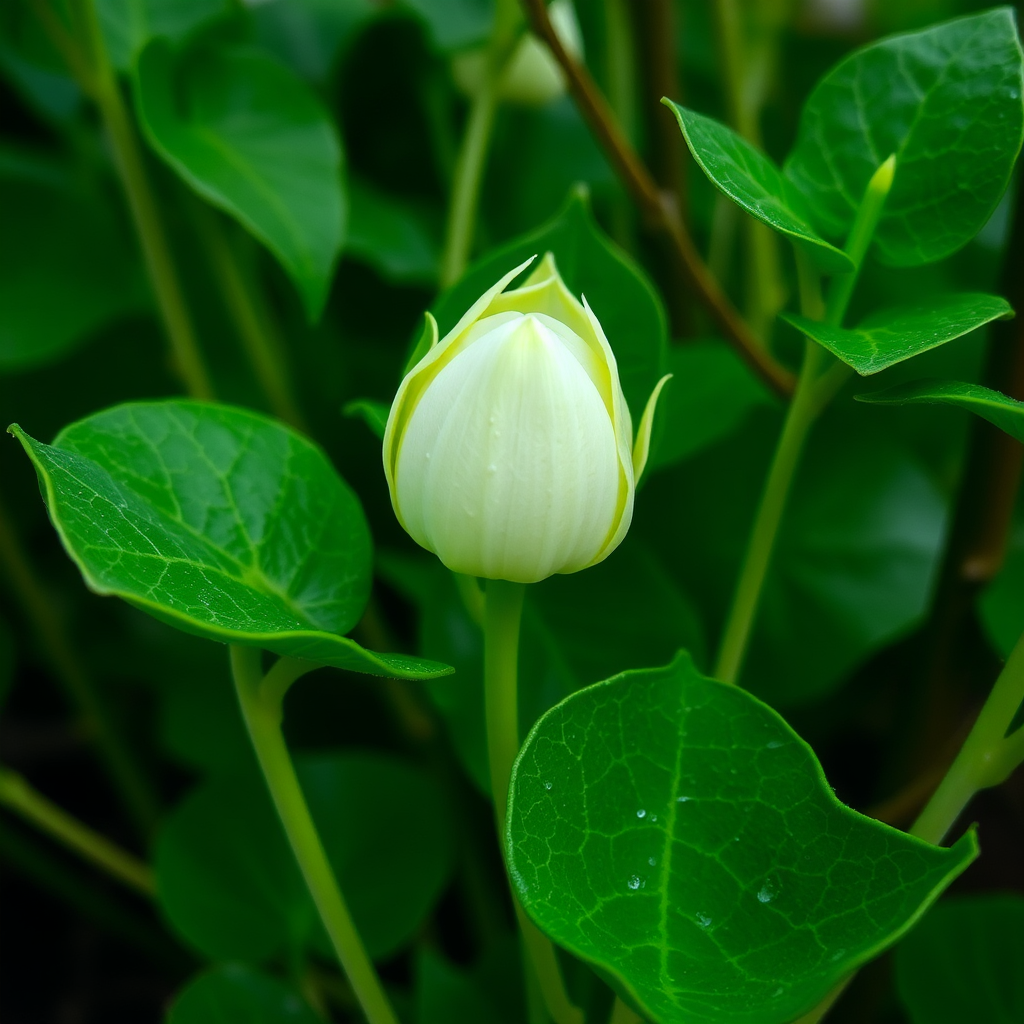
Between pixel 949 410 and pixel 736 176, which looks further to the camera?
pixel 949 410

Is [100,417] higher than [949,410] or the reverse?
higher

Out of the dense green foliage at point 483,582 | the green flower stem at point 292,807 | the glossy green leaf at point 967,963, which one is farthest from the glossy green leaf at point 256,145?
the glossy green leaf at point 967,963

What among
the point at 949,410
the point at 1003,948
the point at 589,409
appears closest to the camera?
the point at 589,409

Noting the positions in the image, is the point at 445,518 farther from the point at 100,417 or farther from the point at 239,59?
the point at 239,59

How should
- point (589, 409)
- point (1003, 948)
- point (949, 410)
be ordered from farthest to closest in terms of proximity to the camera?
point (949, 410), point (1003, 948), point (589, 409)

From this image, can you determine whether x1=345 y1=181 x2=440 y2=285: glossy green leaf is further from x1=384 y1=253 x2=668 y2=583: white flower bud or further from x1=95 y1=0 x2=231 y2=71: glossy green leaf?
x1=384 y1=253 x2=668 y2=583: white flower bud

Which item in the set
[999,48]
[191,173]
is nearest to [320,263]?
[191,173]
